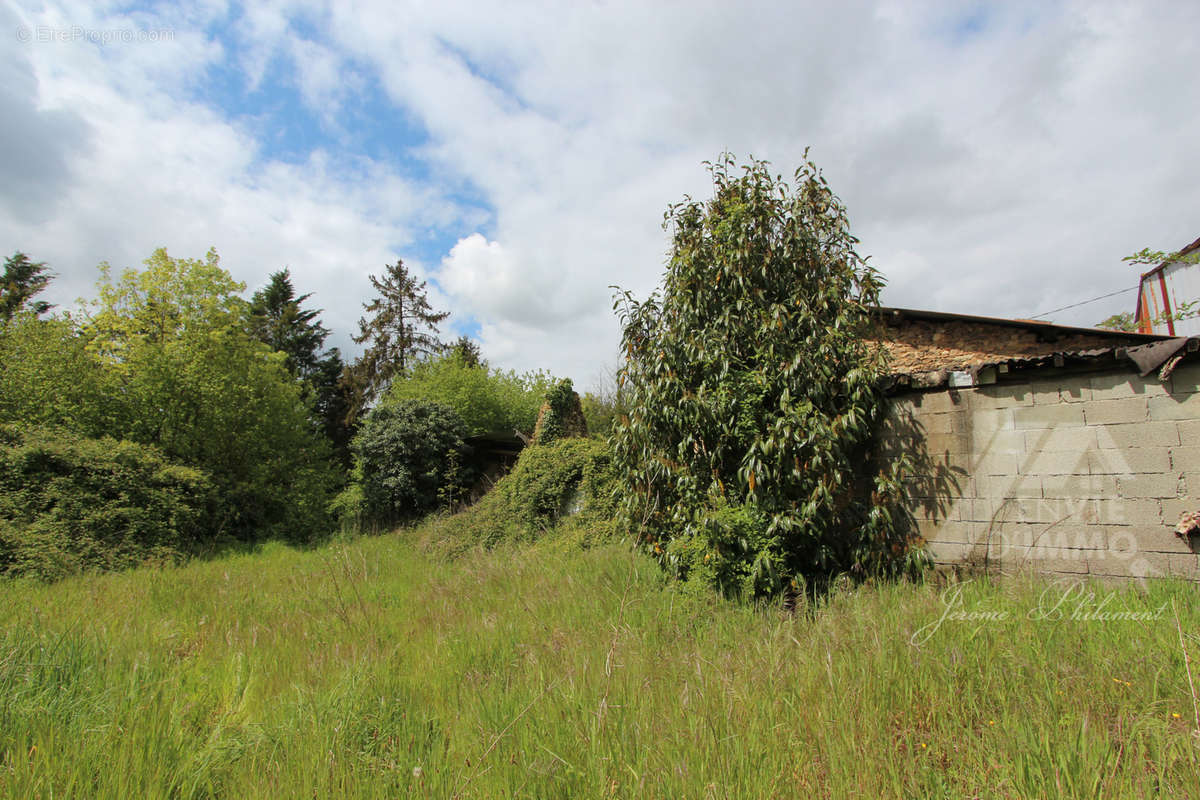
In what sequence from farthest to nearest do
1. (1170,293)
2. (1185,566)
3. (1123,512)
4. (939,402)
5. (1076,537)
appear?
1. (1170,293)
2. (939,402)
3. (1076,537)
4. (1123,512)
5. (1185,566)

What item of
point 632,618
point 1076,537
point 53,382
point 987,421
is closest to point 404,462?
point 53,382

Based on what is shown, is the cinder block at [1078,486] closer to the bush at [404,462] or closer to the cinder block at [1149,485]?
the cinder block at [1149,485]

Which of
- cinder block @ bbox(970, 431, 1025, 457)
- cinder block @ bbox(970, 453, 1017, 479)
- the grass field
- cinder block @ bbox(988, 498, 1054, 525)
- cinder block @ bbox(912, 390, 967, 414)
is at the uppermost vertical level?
cinder block @ bbox(912, 390, 967, 414)

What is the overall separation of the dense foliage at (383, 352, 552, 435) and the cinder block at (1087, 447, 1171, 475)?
17.2 m

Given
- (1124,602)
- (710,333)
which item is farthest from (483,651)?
(1124,602)

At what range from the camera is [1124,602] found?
13.1 ft

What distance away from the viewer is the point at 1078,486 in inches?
188

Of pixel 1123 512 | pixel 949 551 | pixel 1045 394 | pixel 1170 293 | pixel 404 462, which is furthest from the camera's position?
pixel 404 462

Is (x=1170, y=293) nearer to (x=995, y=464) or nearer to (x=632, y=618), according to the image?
(x=995, y=464)

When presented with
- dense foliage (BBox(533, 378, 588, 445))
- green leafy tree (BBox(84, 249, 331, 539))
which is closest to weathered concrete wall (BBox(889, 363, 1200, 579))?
dense foliage (BBox(533, 378, 588, 445))

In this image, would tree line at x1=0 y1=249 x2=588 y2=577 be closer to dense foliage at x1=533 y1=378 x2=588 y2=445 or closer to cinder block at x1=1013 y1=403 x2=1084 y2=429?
dense foliage at x1=533 y1=378 x2=588 y2=445

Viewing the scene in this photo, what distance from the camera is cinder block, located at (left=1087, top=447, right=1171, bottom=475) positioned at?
14.6ft

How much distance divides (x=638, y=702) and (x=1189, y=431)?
508 centimetres

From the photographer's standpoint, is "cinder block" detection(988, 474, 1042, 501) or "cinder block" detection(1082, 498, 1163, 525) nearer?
"cinder block" detection(1082, 498, 1163, 525)
